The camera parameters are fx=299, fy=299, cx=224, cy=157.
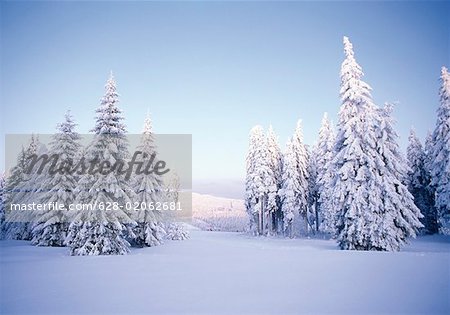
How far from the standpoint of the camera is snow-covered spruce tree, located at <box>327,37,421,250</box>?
70.9 feet

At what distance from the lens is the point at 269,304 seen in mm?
7949

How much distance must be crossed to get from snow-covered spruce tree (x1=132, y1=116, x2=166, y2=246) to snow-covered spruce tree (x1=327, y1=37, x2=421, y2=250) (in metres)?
15.7

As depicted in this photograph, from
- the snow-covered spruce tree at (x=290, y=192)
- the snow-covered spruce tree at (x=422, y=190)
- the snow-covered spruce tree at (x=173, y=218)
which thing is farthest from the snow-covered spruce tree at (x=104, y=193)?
the snow-covered spruce tree at (x=422, y=190)

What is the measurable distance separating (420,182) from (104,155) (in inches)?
1547

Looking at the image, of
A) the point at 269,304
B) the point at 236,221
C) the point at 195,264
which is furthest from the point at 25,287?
the point at 236,221

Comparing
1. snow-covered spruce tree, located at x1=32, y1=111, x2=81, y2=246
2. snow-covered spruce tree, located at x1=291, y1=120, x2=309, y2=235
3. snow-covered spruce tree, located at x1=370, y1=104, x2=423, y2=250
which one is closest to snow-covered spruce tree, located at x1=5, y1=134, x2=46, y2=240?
snow-covered spruce tree, located at x1=32, y1=111, x2=81, y2=246

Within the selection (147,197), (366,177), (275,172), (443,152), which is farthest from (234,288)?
(275,172)

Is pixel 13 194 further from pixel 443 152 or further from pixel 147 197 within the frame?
pixel 443 152

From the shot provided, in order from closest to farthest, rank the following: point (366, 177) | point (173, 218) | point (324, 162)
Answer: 1. point (366, 177)
2. point (173, 218)
3. point (324, 162)

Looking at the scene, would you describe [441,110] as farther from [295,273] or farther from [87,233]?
[87,233]

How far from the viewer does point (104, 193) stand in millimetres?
21203

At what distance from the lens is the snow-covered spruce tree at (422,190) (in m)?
39.0

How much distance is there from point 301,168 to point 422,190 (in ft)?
51.7

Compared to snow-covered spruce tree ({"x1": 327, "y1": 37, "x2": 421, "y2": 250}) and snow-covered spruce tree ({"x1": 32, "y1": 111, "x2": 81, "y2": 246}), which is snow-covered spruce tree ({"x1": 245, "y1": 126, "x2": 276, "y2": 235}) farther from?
snow-covered spruce tree ({"x1": 32, "y1": 111, "x2": 81, "y2": 246})
